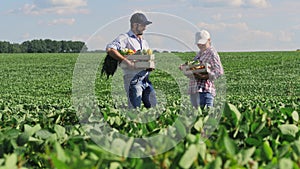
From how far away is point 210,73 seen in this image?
7.23 m

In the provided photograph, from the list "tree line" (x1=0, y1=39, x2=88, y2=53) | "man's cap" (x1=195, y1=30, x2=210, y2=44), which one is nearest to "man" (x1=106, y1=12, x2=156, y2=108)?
"man's cap" (x1=195, y1=30, x2=210, y2=44)

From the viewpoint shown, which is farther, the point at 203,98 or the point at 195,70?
the point at 203,98

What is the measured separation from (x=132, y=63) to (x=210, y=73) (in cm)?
102

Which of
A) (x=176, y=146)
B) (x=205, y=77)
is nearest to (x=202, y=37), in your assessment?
(x=205, y=77)

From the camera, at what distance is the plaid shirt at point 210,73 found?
7.34 m

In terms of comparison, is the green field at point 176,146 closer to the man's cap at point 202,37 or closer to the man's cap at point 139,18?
the man's cap at point 139,18

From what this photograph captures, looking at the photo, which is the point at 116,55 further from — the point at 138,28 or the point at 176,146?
the point at 176,146

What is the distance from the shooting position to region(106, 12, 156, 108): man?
22.9ft

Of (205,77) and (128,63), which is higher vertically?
(128,63)

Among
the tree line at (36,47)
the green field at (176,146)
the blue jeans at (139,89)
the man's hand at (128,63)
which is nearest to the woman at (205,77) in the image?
the blue jeans at (139,89)

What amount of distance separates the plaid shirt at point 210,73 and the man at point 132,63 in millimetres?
604

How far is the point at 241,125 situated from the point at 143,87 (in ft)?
14.8

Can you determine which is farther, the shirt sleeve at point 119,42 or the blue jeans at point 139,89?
the blue jeans at point 139,89

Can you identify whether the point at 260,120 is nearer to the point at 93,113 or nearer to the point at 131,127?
the point at 131,127
